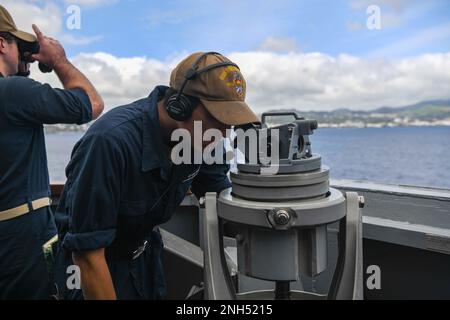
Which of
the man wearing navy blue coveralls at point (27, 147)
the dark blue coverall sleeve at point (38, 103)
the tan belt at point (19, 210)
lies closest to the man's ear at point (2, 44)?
the man wearing navy blue coveralls at point (27, 147)

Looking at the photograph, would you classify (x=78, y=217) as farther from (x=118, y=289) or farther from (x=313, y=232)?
(x=313, y=232)

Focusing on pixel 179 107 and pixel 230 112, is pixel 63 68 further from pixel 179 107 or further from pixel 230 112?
pixel 230 112

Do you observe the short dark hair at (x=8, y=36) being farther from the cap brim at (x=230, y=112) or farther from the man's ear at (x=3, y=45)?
the cap brim at (x=230, y=112)

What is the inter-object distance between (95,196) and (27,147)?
728 mm

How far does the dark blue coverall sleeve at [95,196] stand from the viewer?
121 centimetres

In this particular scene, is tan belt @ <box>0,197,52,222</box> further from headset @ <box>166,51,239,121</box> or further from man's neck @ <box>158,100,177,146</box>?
headset @ <box>166,51,239,121</box>

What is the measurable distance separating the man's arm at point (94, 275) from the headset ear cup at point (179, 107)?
48cm

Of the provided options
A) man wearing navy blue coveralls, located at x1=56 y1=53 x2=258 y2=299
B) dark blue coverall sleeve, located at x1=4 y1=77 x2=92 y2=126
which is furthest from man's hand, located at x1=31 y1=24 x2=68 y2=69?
man wearing navy blue coveralls, located at x1=56 y1=53 x2=258 y2=299

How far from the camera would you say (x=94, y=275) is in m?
1.24

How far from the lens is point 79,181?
122 cm

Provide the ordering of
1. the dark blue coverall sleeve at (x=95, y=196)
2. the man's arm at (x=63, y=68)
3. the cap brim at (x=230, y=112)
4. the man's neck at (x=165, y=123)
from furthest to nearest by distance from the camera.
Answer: the man's arm at (x=63, y=68)
the man's neck at (x=165, y=123)
the cap brim at (x=230, y=112)
the dark blue coverall sleeve at (x=95, y=196)
